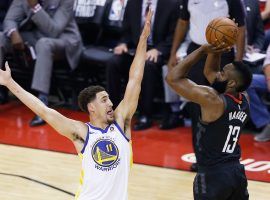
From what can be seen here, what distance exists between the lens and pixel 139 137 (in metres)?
8.33

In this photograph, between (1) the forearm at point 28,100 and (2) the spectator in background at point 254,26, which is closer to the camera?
(1) the forearm at point 28,100

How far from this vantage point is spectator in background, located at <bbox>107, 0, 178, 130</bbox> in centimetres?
858

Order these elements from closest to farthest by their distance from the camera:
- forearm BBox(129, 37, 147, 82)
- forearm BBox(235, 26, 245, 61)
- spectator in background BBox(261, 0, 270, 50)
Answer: forearm BBox(129, 37, 147, 82) → forearm BBox(235, 26, 245, 61) → spectator in background BBox(261, 0, 270, 50)

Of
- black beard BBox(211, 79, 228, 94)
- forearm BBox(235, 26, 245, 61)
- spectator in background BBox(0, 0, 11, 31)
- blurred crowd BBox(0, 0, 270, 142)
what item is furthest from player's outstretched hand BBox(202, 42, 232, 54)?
spectator in background BBox(0, 0, 11, 31)

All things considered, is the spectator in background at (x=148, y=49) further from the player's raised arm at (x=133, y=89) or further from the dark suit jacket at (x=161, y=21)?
the player's raised arm at (x=133, y=89)

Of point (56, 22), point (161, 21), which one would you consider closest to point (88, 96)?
point (161, 21)

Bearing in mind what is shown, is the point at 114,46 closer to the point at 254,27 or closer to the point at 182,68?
the point at 254,27

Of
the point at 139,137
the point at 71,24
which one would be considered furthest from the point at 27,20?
the point at 139,137

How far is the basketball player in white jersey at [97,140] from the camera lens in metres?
4.64

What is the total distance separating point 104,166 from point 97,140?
7.1 inches

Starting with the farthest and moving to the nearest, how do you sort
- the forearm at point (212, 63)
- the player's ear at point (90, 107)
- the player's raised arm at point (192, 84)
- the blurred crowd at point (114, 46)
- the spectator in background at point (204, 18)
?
the blurred crowd at point (114, 46), the spectator in background at point (204, 18), the forearm at point (212, 63), the player's ear at point (90, 107), the player's raised arm at point (192, 84)

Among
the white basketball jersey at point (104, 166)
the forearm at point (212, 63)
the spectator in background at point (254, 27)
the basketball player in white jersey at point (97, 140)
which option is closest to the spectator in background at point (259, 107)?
the spectator in background at point (254, 27)

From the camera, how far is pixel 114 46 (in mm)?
9609

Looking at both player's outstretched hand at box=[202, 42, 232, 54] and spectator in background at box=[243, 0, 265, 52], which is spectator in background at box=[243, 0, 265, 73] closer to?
spectator in background at box=[243, 0, 265, 52]
